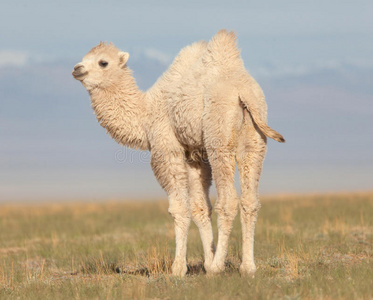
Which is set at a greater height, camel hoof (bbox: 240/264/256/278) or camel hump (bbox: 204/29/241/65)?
camel hump (bbox: 204/29/241/65)

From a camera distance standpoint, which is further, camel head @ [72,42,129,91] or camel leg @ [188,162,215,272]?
camel head @ [72,42,129,91]

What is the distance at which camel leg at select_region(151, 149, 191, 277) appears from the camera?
973 cm

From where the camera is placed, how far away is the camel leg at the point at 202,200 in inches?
386

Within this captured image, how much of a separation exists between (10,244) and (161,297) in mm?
11703

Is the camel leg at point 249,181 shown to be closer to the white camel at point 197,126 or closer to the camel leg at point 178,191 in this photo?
the white camel at point 197,126

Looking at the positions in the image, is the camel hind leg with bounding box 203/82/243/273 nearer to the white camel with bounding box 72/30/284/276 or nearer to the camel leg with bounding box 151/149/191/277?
the white camel with bounding box 72/30/284/276

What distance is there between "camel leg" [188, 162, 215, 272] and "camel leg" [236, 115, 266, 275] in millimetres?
1012

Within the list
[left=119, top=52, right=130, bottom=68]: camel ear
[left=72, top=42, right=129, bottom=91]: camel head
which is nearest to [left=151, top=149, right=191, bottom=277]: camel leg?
[left=72, top=42, right=129, bottom=91]: camel head

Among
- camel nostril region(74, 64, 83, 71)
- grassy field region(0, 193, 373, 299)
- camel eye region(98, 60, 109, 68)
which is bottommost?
grassy field region(0, 193, 373, 299)

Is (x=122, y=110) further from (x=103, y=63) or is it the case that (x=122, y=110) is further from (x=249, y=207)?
(x=249, y=207)

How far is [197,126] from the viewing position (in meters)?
9.27

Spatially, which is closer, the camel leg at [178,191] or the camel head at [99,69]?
the camel leg at [178,191]

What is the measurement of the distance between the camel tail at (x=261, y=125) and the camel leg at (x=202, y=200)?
1.70m

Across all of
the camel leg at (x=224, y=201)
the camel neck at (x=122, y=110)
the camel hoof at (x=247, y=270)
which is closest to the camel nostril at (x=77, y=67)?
the camel neck at (x=122, y=110)
